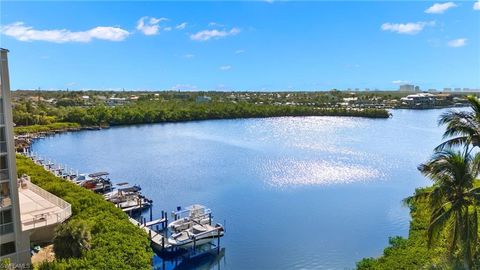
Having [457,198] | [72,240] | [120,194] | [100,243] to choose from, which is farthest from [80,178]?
[457,198]

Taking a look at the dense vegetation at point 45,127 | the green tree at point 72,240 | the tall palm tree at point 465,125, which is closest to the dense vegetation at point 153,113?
the dense vegetation at point 45,127

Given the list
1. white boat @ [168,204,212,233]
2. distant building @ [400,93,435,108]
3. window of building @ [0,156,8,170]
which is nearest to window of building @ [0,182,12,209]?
window of building @ [0,156,8,170]

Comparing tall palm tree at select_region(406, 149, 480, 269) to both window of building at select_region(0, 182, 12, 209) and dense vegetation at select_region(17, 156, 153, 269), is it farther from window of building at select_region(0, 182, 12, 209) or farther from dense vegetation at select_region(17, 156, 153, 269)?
window of building at select_region(0, 182, 12, 209)

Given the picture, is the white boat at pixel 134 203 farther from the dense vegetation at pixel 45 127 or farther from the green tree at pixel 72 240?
the dense vegetation at pixel 45 127

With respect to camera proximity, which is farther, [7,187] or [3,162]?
[7,187]

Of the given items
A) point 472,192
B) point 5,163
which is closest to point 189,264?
point 5,163

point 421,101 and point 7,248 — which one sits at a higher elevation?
point 421,101

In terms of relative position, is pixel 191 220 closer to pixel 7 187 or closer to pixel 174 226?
pixel 174 226
